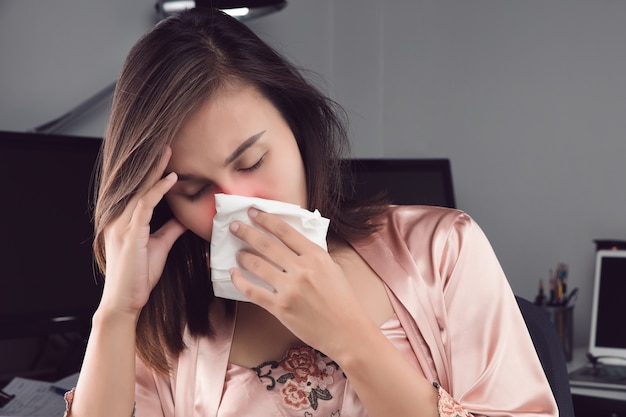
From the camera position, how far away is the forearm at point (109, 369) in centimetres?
101

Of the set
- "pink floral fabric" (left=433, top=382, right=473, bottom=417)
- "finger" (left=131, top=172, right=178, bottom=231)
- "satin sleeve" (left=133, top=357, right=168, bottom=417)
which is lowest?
"satin sleeve" (left=133, top=357, right=168, bottom=417)

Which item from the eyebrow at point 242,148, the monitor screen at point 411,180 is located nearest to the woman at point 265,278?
the eyebrow at point 242,148

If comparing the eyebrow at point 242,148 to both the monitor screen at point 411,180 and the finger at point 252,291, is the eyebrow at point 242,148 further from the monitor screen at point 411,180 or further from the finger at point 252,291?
the monitor screen at point 411,180

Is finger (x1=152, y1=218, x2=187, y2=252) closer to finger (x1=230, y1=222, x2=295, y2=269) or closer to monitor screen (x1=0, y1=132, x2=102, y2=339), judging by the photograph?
finger (x1=230, y1=222, x2=295, y2=269)

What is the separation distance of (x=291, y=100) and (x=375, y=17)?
1.49 m

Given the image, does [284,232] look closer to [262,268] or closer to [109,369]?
[262,268]

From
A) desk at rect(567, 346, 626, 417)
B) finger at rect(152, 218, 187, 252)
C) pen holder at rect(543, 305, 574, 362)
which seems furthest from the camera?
pen holder at rect(543, 305, 574, 362)

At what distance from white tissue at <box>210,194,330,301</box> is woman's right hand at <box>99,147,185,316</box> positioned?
97 mm

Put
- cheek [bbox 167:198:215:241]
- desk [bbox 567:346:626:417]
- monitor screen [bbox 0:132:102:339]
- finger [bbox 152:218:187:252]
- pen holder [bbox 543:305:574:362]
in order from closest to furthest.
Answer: cheek [bbox 167:198:215:241] < finger [bbox 152:218:187:252] < monitor screen [bbox 0:132:102:339] < desk [bbox 567:346:626:417] < pen holder [bbox 543:305:574:362]

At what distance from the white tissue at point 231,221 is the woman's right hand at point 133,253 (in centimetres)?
10

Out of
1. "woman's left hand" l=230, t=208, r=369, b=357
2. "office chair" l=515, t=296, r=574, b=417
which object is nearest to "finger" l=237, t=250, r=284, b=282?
"woman's left hand" l=230, t=208, r=369, b=357

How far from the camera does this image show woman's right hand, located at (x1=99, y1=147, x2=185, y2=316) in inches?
38.0

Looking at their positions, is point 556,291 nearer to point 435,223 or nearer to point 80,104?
point 435,223

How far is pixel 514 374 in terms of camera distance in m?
0.94
